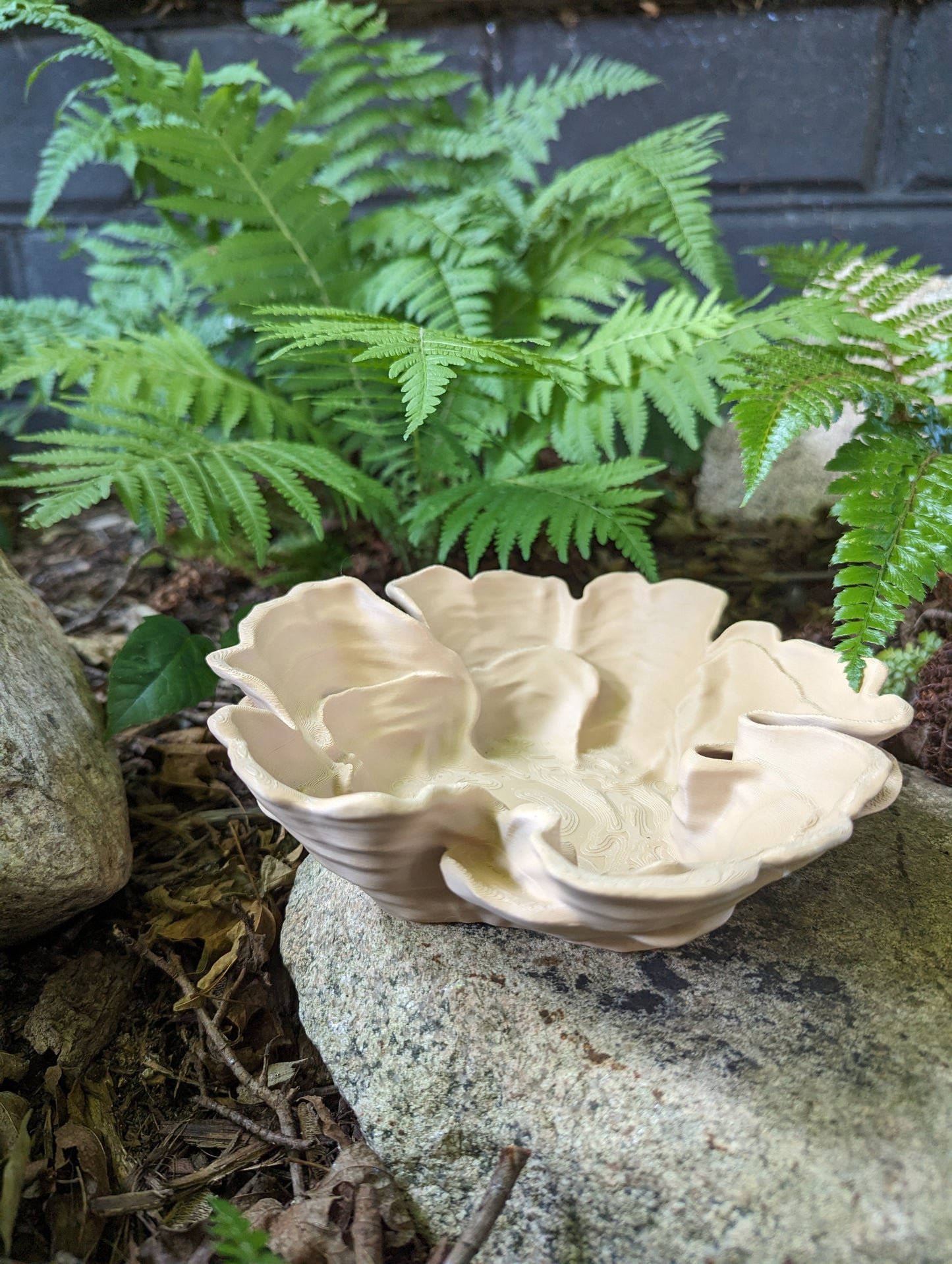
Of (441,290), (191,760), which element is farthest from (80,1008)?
(441,290)

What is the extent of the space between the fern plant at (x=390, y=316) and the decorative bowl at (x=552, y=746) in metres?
0.20

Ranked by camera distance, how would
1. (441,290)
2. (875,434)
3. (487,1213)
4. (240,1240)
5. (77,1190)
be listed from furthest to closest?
(441,290) < (875,434) < (77,1190) < (487,1213) < (240,1240)

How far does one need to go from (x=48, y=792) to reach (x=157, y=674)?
14.0 inches

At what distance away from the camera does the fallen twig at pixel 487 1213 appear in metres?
1.08

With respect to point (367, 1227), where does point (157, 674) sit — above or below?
above

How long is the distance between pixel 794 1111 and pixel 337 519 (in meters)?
1.99

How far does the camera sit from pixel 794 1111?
1.09 meters

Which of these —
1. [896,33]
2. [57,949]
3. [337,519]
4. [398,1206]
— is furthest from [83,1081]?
[896,33]

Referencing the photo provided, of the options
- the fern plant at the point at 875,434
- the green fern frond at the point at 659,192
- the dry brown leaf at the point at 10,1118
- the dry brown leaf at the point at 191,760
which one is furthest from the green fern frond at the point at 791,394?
the dry brown leaf at the point at 10,1118

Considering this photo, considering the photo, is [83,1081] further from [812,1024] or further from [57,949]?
[812,1024]

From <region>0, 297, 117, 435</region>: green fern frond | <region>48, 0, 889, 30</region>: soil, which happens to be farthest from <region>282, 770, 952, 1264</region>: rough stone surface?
<region>48, 0, 889, 30</region>: soil

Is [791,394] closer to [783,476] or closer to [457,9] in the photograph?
[783,476]

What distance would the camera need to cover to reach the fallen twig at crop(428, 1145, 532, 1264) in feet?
3.53

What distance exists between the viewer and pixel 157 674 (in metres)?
1.79
